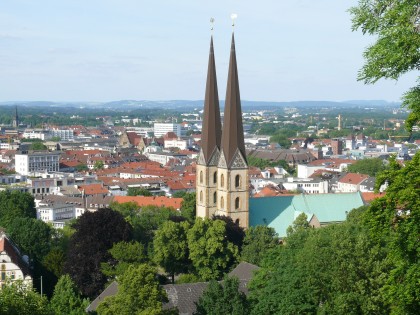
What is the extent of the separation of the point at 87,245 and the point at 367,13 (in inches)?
1331

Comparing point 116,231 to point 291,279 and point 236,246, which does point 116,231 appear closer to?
point 236,246

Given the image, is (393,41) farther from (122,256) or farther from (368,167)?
(368,167)

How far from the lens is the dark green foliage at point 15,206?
66.7 meters

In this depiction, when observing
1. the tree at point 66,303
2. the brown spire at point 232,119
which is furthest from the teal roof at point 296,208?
the tree at point 66,303

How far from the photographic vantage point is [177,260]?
4859 centimetres

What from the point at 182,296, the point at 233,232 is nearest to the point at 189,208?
the point at 233,232

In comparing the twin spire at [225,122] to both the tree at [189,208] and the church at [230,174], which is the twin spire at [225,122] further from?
the tree at [189,208]

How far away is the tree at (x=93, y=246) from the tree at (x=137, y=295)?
15.0 m

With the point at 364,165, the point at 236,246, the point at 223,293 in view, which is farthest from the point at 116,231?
the point at 364,165

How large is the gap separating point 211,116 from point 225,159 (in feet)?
10.6

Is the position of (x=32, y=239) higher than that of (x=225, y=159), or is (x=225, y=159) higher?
(x=225, y=159)

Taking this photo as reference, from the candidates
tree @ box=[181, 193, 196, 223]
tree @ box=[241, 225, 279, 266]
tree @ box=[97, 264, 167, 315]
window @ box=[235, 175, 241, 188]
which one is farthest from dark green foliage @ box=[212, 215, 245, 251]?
tree @ box=[97, 264, 167, 315]

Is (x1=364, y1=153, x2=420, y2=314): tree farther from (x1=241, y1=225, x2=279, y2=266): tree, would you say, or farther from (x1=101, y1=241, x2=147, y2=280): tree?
(x1=241, y1=225, x2=279, y2=266): tree

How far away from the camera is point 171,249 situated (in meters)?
48.2
